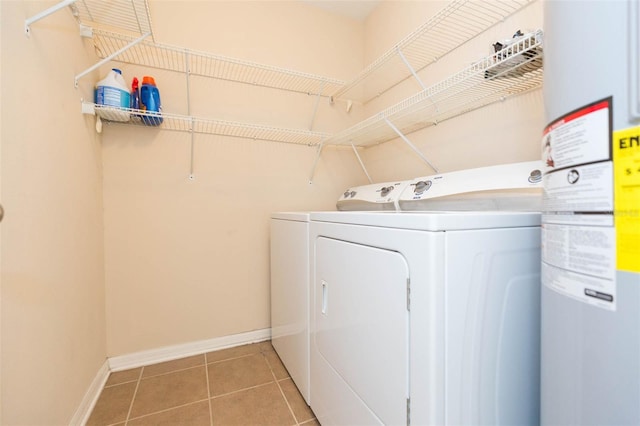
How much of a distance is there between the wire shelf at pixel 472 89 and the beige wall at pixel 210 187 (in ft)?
2.08

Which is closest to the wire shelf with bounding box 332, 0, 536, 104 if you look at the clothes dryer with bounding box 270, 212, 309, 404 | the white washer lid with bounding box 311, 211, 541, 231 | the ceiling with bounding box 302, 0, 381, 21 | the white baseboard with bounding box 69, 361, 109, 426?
the ceiling with bounding box 302, 0, 381, 21

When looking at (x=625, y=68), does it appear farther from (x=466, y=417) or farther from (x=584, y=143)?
(x=466, y=417)

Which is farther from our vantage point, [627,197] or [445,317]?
[445,317]

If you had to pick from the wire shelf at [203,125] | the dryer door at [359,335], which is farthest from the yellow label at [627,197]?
the wire shelf at [203,125]

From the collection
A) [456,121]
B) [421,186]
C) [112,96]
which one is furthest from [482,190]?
[112,96]

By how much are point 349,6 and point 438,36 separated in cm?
113

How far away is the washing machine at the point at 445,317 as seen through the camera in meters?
0.72

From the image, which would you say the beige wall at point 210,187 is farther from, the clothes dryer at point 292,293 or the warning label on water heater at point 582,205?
the warning label on water heater at point 582,205

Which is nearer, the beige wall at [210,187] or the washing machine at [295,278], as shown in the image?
the washing machine at [295,278]

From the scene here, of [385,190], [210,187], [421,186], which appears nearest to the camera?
[421,186]

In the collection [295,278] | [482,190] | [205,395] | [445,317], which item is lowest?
[205,395]

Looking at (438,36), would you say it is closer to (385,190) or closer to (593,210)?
(385,190)

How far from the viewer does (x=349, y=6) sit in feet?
7.89

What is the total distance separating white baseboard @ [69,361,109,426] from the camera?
1.31 meters
